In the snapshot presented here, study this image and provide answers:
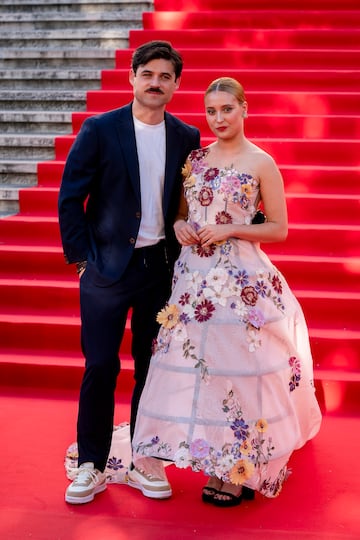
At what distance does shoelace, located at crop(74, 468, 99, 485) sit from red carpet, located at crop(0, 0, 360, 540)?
3.7 inches

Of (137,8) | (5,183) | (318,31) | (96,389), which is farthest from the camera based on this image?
(137,8)

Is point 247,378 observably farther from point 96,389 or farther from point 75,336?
point 75,336

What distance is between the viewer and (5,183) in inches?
224

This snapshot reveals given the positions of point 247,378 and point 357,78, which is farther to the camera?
point 357,78

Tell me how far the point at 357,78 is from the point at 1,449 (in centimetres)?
418

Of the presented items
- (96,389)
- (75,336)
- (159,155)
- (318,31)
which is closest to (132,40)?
(318,31)

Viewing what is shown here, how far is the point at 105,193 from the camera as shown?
2883mm

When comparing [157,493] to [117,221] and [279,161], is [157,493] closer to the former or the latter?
[117,221]

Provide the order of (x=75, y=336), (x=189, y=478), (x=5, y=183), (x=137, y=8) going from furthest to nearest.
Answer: (x=137, y=8) → (x=5, y=183) → (x=75, y=336) → (x=189, y=478)

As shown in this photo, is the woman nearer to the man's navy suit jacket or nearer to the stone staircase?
the man's navy suit jacket

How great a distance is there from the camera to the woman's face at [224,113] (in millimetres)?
2773

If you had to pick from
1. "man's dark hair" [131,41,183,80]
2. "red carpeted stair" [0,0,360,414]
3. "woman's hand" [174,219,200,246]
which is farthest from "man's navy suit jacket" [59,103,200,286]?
"red carpeted stair" [0,0,360,414]

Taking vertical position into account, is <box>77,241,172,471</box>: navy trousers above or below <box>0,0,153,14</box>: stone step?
below

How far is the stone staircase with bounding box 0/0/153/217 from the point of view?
19.2 ft
